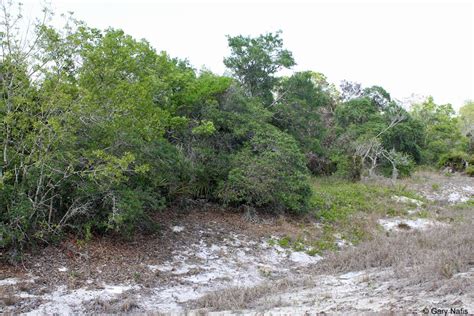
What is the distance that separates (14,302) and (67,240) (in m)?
2.68

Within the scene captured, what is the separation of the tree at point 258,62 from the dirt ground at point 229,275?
1014cm

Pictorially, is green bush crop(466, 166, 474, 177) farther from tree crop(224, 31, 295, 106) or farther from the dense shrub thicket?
the dense shrub thicket

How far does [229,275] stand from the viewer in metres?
9.56

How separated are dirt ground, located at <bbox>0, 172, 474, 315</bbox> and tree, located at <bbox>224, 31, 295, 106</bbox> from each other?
1014cm

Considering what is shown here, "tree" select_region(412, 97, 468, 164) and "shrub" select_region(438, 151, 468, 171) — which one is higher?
"tree" select_region(412, 97, 468, 164)

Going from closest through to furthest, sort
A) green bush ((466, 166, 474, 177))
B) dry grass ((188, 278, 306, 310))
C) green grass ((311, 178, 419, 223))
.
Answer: dry grass ((188, 278, 306, 310))
green grass ((311, 178, 419, 223))
green bush ((466, 166, 474, 177))

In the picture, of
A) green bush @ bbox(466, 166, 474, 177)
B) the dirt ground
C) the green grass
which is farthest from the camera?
green bush @ bbox(466, 166, 474, 177)

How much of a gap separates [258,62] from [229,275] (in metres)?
14.0

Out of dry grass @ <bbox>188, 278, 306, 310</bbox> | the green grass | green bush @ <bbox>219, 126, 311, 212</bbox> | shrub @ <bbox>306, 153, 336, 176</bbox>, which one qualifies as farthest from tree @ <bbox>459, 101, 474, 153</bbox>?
dry grass @ <bbox>188, 278, 306, 310</bbox>

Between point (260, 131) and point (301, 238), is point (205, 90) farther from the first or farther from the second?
point (301, 238)

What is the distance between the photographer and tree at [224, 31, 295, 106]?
21.5 metres

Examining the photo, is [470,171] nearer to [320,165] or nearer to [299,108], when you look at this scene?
[320,165]

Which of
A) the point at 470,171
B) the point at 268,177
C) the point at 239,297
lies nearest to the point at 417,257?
the point at 239,297

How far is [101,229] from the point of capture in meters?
10.5
